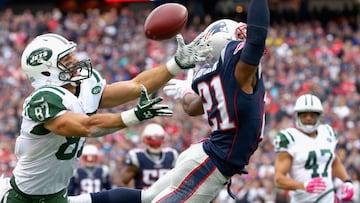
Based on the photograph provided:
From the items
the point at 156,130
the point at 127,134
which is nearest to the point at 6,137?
the point at 127,134

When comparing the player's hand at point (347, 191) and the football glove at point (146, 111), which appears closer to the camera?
the football glove at point (146, 111)

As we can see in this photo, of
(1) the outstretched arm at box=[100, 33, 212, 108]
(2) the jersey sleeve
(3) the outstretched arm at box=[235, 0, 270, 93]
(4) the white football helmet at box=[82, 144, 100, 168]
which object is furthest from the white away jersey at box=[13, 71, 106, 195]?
(4) the white football helmet at box=[82, 144, 100, 168]

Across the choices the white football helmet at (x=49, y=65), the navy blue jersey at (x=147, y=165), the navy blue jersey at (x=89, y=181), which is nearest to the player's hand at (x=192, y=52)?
the white football helmet at (x=49, y=65)

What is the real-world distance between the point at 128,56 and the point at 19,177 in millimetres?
12412

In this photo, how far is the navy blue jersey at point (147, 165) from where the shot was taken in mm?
10312

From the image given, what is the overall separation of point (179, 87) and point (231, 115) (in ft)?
2.54

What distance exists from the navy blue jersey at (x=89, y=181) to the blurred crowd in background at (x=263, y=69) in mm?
1173

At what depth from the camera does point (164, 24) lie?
21.5 feet

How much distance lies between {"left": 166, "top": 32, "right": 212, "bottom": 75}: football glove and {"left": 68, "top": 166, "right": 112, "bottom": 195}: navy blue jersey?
4363 mm

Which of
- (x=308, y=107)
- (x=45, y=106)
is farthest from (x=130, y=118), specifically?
(x=308, y=107)

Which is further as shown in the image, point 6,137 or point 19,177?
point 6,137

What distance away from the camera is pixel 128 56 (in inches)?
741

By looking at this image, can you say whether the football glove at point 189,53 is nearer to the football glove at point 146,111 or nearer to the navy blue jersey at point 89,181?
the football glove at point 146,111

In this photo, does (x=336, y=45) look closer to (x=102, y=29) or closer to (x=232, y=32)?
(x=102, y=29)
